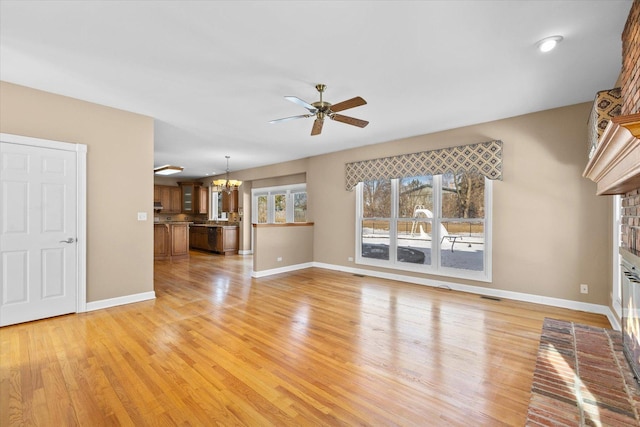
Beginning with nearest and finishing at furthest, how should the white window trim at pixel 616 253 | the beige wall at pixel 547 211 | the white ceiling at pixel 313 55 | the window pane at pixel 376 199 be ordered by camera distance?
1. the white ceiling at pixel 313 55
2. the white window trim at pixel 616 253
3. the beige wall at pixel 547 211
4. the window pane at pixel 376 199

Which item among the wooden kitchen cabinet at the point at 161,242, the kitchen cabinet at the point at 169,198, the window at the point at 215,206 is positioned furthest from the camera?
the window at the point at 215,206

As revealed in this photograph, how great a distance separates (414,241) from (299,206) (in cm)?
369

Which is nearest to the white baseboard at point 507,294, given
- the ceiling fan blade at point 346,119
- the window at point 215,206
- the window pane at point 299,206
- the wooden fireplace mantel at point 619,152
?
the wooden fireplace mantel at point 619,152

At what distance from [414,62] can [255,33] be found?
146 cm

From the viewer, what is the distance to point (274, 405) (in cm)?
186

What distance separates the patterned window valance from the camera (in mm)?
4246

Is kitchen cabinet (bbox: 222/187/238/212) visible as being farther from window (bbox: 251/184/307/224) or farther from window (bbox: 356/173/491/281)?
window (bbox: 356/173/491/281)

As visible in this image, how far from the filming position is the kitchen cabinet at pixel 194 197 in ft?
33.5

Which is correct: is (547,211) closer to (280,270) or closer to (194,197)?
(280,270)

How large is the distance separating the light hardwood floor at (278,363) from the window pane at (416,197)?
68.4 inches

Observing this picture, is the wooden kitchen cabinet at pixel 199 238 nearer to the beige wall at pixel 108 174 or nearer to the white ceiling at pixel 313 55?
the beige wall at pixel 108 174

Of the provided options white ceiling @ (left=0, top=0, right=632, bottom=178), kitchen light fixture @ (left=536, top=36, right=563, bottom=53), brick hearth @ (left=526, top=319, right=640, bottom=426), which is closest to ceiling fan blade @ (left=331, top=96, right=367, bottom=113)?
white ceiling @ (left=0, top=0, right=632, bottom=178)

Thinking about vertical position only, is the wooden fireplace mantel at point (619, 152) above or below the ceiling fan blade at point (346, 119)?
below

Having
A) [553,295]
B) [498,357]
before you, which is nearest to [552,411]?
[498,357]
